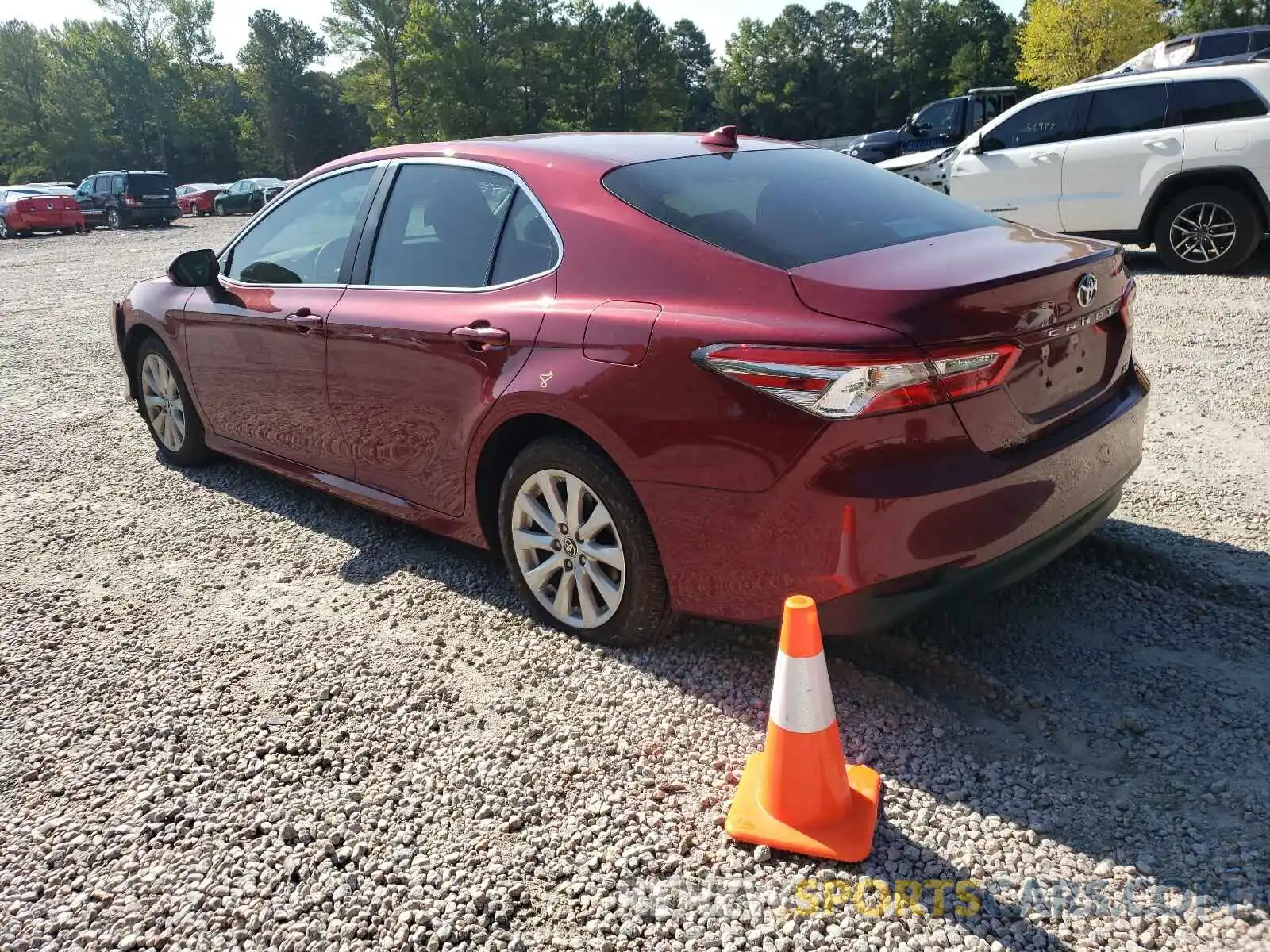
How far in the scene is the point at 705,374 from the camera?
2.72 metres

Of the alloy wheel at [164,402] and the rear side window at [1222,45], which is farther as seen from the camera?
the rear side window at [1222,45]

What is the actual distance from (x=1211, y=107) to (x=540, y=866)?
30.4ft

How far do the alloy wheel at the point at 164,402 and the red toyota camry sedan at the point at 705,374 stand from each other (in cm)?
142

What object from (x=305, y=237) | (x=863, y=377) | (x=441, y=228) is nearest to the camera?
(x=863, y=377)

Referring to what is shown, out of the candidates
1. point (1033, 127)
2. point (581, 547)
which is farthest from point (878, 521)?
point (1033, 127)

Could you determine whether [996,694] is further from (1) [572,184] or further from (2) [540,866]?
(1) [572,184]

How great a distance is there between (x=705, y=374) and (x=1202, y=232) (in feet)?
26.7

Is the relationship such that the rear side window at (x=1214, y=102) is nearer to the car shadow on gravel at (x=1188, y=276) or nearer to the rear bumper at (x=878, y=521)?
the car shadow on gravel at (x=1188, y=276)

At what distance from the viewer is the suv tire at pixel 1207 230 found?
28.5 ft

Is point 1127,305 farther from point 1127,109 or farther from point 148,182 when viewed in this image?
point 148,182

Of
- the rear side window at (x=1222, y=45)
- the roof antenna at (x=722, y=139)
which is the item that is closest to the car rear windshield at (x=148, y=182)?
the rear side window at (x=1222, y=45)

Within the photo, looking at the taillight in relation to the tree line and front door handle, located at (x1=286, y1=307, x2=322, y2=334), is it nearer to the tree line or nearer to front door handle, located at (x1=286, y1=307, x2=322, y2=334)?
front door handle, located at (x1=286, y1=307, x2=322, y2=334)

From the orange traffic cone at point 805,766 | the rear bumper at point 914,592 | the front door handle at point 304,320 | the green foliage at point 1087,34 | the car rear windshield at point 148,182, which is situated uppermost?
the green foliage at point 1087,34

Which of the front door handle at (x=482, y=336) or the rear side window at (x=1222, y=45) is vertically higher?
the rear side window at (x=1222, y=45)
